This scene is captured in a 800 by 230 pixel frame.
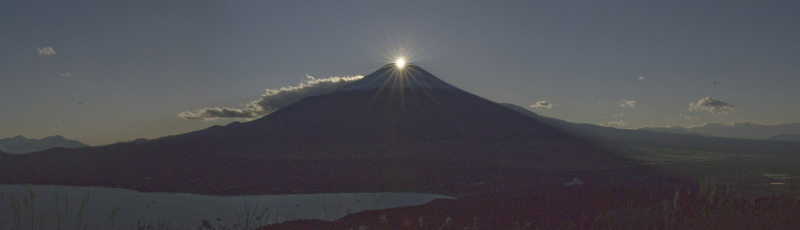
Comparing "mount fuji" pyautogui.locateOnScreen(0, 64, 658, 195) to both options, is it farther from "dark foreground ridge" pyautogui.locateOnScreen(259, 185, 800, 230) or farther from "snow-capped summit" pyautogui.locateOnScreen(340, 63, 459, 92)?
"dark foreground ridge" pyautogui.locateOnScreen(259, 185, 800, 230)

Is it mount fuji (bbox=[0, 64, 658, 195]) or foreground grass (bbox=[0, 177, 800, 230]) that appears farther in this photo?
mount fuji (bbox=[0, 64, 658, 195])

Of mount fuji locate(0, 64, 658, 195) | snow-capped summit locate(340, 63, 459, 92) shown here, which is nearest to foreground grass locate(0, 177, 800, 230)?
mount fuji locate(0, 64, 658, 195)

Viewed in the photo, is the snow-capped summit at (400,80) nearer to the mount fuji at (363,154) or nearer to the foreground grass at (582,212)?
the mount fuji at (363,154)

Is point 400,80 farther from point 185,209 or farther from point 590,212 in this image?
point 590,212

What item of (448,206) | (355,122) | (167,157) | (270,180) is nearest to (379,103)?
(355,122)

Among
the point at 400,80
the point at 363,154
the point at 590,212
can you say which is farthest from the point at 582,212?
the point at 400,80

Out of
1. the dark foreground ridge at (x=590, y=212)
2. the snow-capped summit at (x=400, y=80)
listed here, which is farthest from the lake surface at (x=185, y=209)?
the snow-capped summit at (x=400, y=80)
